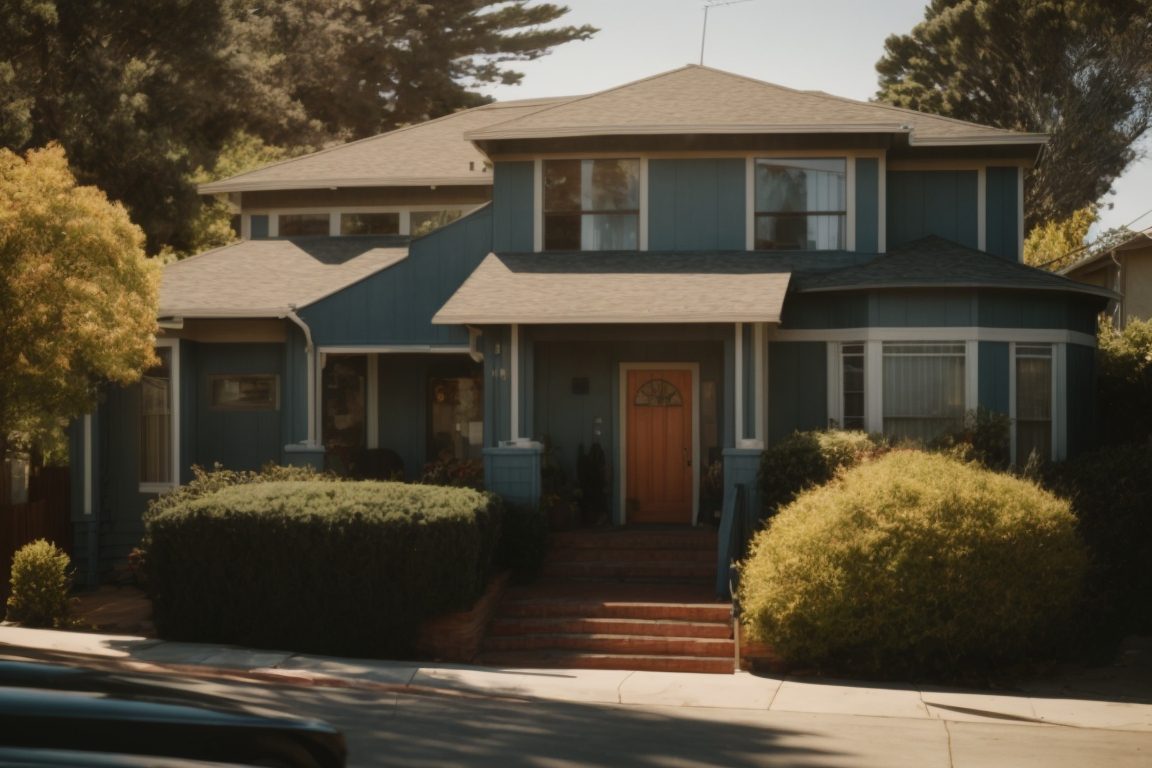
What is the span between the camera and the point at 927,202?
66.6ft

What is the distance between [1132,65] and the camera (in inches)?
1393

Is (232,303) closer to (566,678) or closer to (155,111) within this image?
(566,678)

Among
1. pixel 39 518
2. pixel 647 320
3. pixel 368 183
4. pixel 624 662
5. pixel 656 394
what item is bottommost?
pixel 624 662

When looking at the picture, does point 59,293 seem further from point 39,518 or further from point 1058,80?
point 1058,80

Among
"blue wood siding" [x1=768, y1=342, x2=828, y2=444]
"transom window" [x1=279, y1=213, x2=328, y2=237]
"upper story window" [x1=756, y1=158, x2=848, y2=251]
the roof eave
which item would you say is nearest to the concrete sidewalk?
"blue wood siding" [x1=768, y1=342, x2=828, y2=444]

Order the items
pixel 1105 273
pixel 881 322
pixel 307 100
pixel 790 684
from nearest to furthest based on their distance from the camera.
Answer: pixel 790 684 → pixel 881 322 → pixel 1105 273 → pixel 307 100

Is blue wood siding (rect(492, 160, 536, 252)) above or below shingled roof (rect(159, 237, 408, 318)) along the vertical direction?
above

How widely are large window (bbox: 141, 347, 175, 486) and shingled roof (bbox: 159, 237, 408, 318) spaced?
105 centimetres

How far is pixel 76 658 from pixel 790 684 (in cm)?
727

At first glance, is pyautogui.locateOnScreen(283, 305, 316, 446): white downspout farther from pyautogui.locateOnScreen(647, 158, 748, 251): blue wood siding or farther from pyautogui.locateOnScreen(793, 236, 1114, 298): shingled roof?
pyautogui.locateOnScreen(793, 236, 1114, 298): shingled roof

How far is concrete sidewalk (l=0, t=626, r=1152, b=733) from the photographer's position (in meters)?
12.1

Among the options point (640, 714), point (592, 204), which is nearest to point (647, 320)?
point (592, 204)

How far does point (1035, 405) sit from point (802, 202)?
4.40m

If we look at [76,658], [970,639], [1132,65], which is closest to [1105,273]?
[1132,65]
